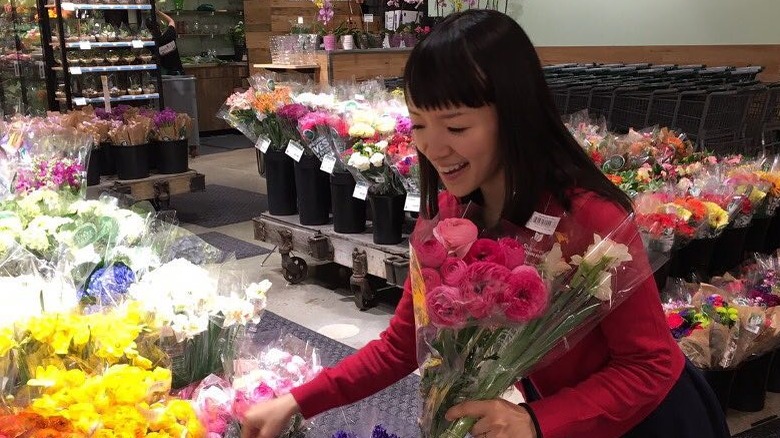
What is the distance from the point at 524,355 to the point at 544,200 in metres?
0.25

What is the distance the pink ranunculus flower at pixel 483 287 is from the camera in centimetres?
98

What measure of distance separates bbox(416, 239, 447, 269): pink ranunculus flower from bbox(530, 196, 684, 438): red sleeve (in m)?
0.25

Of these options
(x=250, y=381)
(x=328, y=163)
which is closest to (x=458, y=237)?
(x=250, y=381)

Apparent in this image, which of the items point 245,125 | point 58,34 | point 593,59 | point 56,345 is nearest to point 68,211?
point 56,345

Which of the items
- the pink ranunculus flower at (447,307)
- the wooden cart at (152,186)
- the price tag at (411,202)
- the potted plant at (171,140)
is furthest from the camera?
the potted plant at (171,140)

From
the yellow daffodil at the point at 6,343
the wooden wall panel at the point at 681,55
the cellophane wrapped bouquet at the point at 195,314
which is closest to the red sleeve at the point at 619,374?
the cellophane wrapped bouquet at the point at 195,314

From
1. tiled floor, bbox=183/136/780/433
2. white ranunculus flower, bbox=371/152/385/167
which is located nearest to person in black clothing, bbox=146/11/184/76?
tiled floor, bbox=183/136/780/433

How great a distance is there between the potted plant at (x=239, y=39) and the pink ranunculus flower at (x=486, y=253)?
11405 millimetres

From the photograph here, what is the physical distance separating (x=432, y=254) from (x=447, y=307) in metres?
0.10

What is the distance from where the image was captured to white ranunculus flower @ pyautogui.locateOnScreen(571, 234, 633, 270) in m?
1.05

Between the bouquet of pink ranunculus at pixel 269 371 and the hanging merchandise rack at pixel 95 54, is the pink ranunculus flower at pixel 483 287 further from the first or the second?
the hanging merchandise rack at pixel 95 54

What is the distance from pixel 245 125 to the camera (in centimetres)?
432

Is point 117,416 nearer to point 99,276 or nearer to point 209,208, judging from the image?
point 99,276

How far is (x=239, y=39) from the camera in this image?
12.0 m
